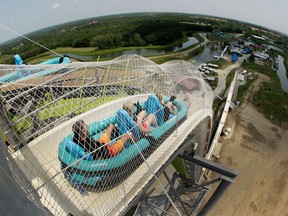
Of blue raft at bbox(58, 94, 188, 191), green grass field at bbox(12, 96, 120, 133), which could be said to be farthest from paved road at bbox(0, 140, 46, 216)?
green grass field at bbox(12, 96, 120, 133)

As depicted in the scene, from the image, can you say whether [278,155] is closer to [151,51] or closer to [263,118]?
[263,118]

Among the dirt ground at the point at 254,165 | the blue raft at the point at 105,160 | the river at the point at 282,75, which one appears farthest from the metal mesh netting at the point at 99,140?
the river at the point at 282,75

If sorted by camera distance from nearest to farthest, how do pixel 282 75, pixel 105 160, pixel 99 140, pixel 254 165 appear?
1. pixel 105 160
2. pixel 99 140
3. pixel 254 165
4. pixel 282 75

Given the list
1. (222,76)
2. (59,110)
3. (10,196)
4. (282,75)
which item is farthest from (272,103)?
(10,196)

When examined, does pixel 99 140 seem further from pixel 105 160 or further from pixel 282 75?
pixel 282 75

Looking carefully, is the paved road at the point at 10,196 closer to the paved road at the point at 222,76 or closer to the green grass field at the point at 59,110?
the green grass field at the point at 59,110

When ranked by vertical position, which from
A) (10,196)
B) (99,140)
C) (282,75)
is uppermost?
(10,196)

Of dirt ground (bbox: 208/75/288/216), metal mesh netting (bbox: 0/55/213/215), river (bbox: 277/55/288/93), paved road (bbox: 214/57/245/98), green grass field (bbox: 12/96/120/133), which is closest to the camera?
metal mesh netting (bbox: 0/55/213/215)

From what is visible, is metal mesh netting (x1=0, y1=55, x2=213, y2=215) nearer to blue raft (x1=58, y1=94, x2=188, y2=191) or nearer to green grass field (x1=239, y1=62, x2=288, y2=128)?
blue raft (x1=58, y1=94, x2=188, y2=191)
